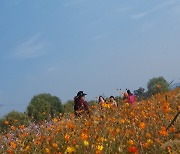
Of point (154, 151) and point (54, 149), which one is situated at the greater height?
point (54, 149)

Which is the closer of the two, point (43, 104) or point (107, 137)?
point (107, 137)

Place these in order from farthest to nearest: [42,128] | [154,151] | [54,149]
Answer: [42,128]
[54,149]
[154,151]

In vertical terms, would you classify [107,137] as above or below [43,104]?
below

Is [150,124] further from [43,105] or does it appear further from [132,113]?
[43,105]

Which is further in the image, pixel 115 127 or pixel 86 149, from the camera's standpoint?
pixel 115 127

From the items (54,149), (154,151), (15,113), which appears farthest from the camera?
(15,113)

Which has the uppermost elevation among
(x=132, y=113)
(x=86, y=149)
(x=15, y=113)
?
(x=15, y=113)

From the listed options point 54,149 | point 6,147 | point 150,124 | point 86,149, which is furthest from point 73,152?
point 6,147

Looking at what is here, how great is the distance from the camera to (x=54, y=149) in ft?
20.8

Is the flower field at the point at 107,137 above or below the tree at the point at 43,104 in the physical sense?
below

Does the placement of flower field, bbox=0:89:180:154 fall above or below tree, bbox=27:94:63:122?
below

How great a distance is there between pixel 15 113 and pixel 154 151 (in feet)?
61.1

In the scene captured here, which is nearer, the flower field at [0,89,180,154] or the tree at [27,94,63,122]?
the flower field at [0,89,180,154]

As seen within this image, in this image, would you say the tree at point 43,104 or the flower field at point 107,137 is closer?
the flower field at point 107,137
